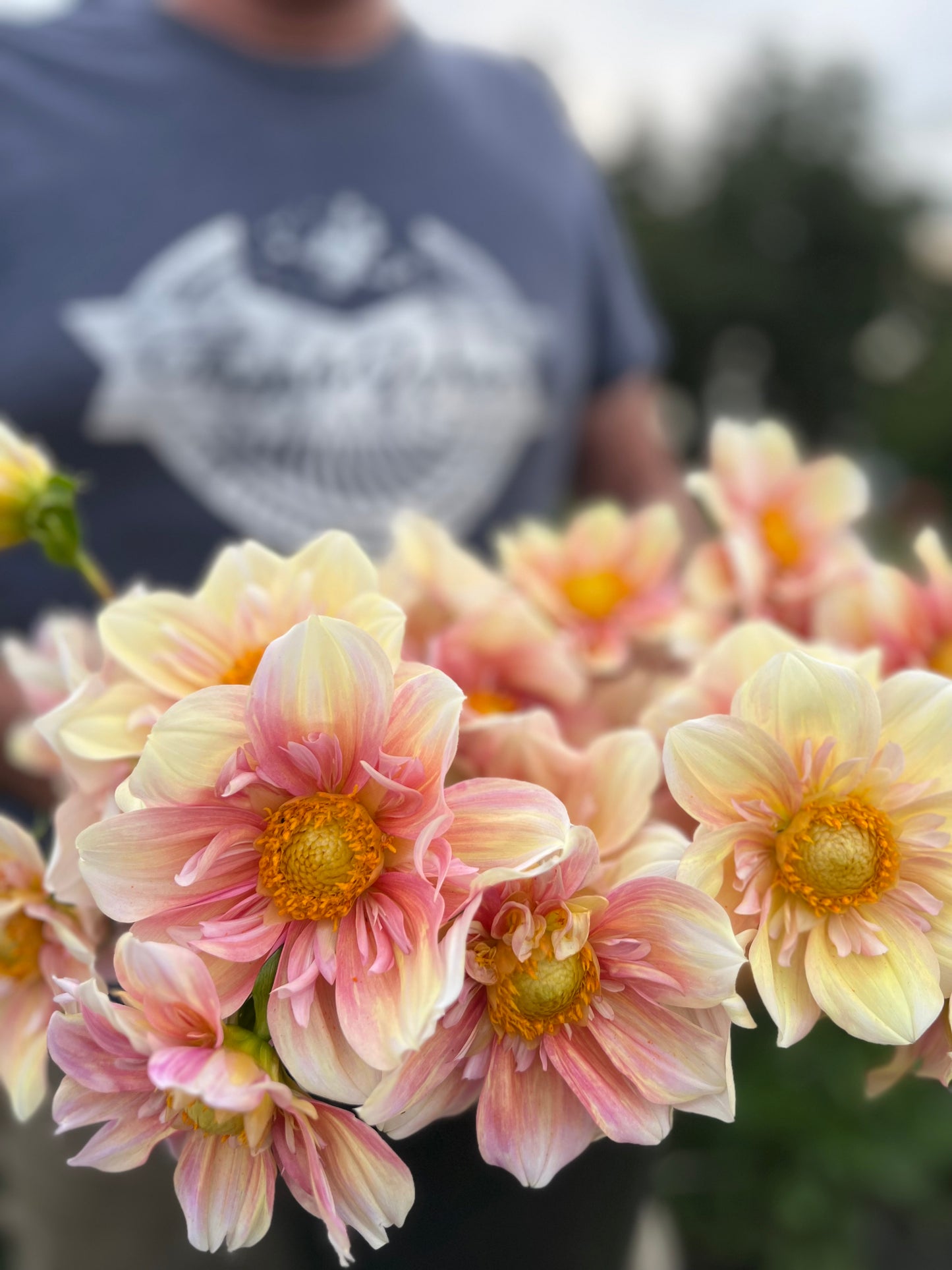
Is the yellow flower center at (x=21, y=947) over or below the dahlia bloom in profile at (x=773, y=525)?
below

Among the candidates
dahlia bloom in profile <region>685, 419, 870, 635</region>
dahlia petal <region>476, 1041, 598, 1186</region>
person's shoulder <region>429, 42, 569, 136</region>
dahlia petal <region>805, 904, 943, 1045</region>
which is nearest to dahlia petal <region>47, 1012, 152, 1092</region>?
dahlia petal <region>476, 1041, 598, 1186</region>

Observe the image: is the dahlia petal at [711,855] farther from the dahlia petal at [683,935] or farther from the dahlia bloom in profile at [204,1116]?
the dahlia bloom in profile at [204,1116]

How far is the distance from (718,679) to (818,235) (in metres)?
15.6

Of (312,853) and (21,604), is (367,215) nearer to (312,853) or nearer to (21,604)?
(21,604)

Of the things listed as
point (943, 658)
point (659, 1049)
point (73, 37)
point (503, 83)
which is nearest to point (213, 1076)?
point (659, 1049)

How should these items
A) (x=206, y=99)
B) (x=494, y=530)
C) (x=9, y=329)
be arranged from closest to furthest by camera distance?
(x=9, y=329)
(x=206, y=99)
(x=494, y=530)

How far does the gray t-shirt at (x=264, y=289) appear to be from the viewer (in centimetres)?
97

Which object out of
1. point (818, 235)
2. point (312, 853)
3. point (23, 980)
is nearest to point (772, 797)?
point (312, 853)

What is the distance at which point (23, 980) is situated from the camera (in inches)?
15.4

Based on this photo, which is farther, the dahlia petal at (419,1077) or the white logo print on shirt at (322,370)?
the white logo print on shirt at (322,370)

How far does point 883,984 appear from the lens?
0.33m

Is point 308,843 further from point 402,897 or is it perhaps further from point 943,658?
point 943,658

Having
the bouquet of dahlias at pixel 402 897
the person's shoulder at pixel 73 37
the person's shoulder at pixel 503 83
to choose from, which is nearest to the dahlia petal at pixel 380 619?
the bouquet of dahlias at pixel 402 897

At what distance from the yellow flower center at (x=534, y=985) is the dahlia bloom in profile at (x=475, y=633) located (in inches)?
4.5
